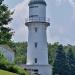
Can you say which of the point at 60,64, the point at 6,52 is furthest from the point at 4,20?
the point at 60,64

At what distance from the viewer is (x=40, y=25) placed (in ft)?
278

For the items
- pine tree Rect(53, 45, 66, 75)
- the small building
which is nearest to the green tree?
the small building

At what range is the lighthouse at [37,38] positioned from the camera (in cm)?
8212

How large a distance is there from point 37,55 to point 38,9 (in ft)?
26.6

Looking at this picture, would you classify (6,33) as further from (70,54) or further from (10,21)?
(70,54)

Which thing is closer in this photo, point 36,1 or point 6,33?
point 6,33

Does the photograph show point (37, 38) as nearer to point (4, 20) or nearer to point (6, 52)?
point (6, 52)

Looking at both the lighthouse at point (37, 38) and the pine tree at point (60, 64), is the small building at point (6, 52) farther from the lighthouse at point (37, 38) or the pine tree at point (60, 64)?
the pine tree at point (60, 64)

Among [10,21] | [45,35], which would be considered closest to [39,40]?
[45,35]

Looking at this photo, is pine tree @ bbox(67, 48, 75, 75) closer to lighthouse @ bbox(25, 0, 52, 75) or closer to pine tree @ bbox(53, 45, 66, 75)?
pine tree @ bbox(53, 45, 66, 75)

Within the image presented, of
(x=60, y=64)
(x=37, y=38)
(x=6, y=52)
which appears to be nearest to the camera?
(x=6, y=52)

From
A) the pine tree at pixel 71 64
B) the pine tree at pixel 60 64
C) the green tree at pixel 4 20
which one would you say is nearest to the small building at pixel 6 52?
the green tree at pixel 4 20

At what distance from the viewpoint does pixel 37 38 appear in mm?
83875

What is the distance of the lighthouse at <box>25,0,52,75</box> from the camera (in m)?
82.1
